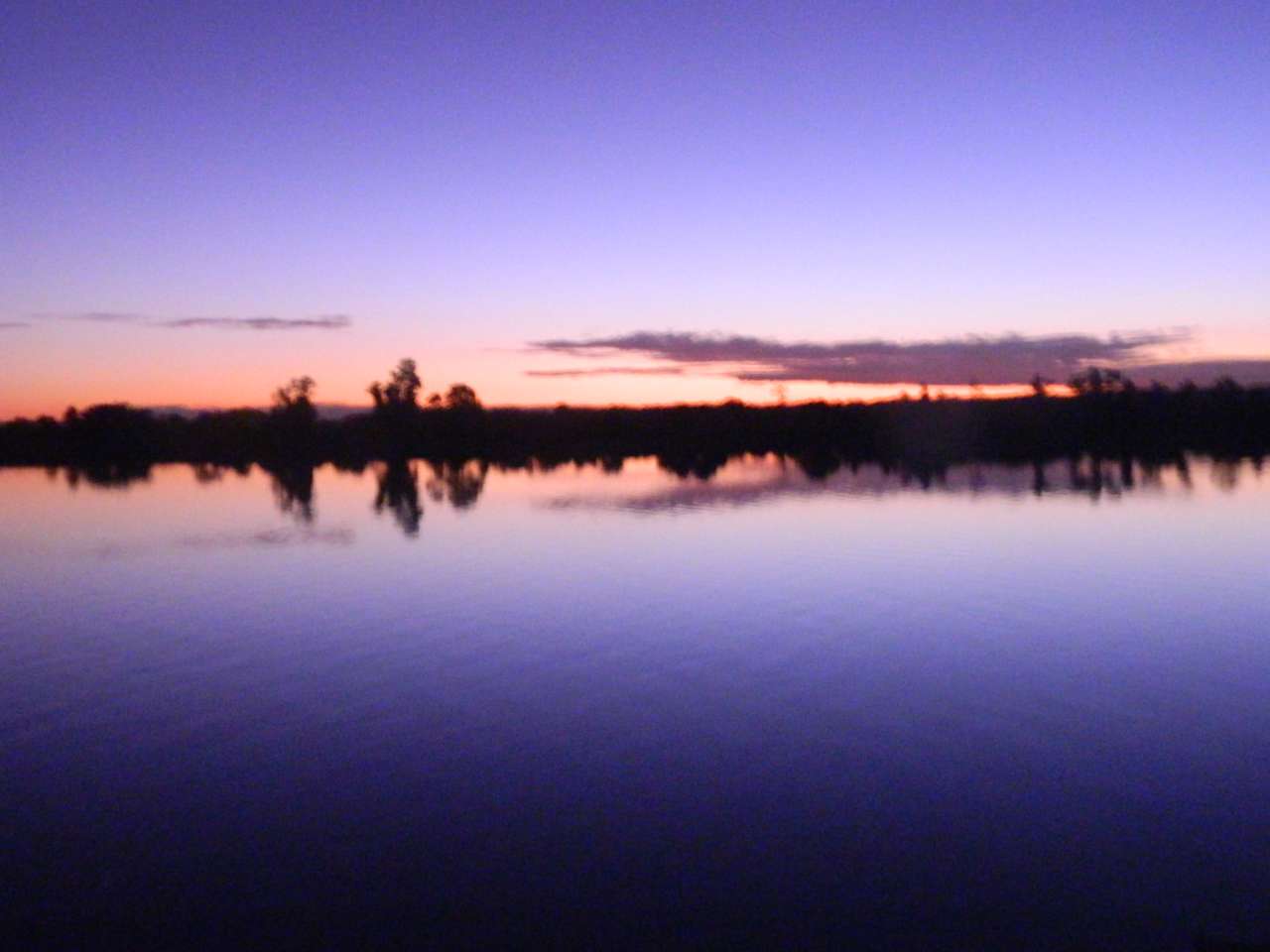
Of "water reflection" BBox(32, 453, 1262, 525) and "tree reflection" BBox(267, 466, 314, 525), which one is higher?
"tree reflection" BBox(267, 466, 314, 525)

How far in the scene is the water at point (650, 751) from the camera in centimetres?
661

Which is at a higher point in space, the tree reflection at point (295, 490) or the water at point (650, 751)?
the tree reflection at point (295, 490)

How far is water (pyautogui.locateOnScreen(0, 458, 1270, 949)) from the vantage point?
6613mm

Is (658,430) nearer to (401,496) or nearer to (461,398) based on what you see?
(461,398)

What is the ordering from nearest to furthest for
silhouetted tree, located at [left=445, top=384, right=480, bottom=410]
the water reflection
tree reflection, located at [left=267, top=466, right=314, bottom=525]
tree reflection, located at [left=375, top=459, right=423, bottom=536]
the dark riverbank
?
tree reflection, located at [left=375, top=459, right=423, bottom=536] → tree reflection, located at [left=267, top=466, right=314, bottom=525] → the water reflection → the dark riverbank → silhouetted tree, located at [left=445, top=384, right=480, bottom=410]

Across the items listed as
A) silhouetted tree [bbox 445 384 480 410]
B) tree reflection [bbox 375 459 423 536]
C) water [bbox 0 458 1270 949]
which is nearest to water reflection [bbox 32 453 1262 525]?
tree reflection [bbox 375 459 423 536]

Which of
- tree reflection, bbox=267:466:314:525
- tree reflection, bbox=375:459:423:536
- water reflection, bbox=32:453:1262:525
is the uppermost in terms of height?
tree reflection, bbox=267:466:314:525

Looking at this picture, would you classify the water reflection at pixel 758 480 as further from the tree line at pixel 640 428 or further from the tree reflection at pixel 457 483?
the tree line at pixel 640 428

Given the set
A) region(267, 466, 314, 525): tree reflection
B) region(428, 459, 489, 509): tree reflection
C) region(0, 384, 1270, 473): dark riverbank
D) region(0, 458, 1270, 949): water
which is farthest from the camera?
region(0, 384, 1270, 473): dark riverbank

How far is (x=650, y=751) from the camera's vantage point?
9.44m

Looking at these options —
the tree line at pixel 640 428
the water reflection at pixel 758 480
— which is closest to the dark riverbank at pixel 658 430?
the tree line at pixel 640 428

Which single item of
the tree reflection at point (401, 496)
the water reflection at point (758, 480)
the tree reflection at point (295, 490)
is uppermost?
the tree reflection at point (295, 490)

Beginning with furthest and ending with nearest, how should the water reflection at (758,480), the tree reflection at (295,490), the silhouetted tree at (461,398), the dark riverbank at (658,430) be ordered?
the silhouetted tree at (461,398) → the dark riverbank at (658,430) → the water reflection at (758,480) → the tree reflection at (295,490)

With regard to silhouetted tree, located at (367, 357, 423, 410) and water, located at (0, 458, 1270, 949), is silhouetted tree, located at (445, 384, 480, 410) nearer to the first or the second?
silhouetted tree, located at (367, 357, 423, 410)
